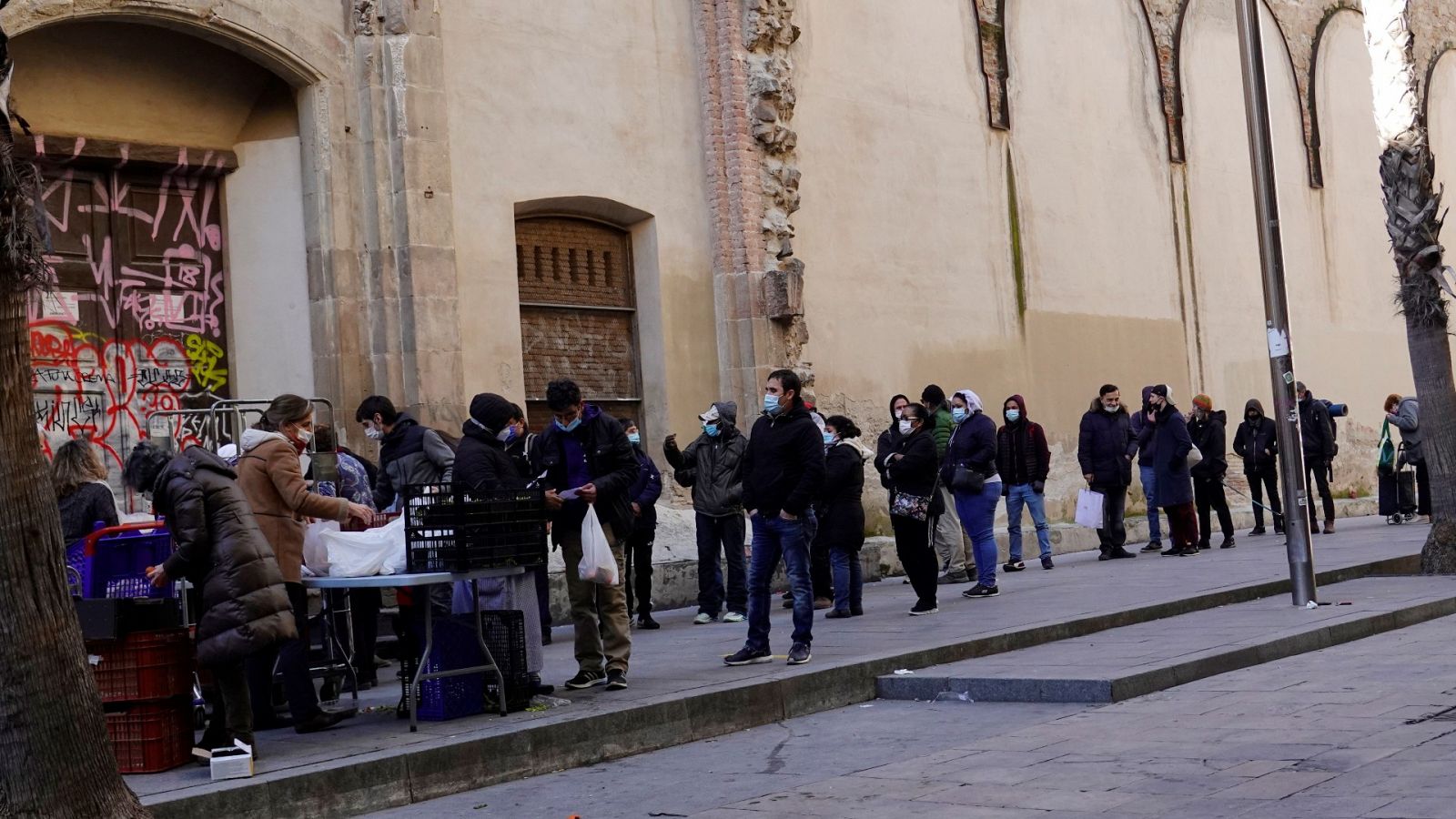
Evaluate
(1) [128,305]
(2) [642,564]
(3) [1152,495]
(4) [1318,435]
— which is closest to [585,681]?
(2) [642,564]

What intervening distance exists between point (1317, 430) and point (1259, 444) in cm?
98

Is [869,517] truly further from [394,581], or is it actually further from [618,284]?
[394,581]

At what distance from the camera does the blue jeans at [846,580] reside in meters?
13.3

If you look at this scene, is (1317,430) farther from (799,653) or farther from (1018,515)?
(799,653)

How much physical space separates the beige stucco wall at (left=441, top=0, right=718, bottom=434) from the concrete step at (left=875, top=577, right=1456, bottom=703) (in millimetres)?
6320

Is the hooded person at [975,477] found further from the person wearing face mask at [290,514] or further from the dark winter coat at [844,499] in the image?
the person wearing face mask at [290,514]

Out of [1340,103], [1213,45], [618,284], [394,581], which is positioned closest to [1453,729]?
[394,581]

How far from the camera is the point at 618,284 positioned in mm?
17156

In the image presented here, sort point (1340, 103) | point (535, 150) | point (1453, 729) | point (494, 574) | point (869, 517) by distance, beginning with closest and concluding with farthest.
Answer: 1. point (1453, 729)
2. point (494, 574)
3. point (535, 150)
4. point (869, 517)
5. point (1340, 103)

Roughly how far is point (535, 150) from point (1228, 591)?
7.45 meters

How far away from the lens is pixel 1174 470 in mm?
18484

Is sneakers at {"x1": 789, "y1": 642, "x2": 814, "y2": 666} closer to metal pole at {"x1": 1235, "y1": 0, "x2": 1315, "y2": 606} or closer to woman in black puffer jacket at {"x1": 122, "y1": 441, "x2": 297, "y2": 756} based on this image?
woman in black puffer jacket at {"x1": 122, "y1": 441, "x2": 297, "y2": 756}

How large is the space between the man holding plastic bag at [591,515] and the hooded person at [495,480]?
0.81 ft

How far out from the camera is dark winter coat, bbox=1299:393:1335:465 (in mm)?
20516
